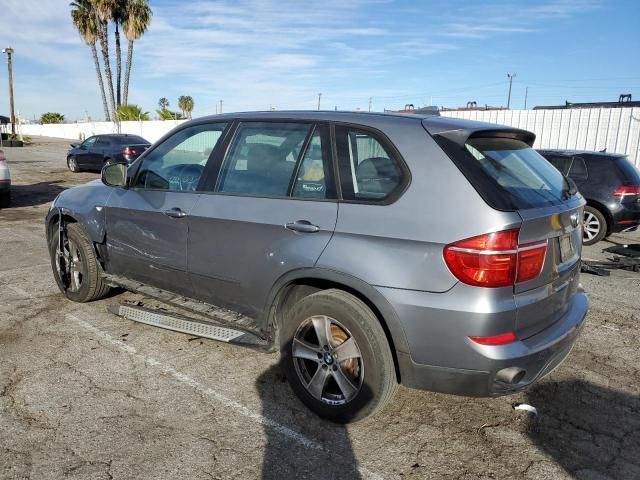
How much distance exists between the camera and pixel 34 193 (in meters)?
13.4

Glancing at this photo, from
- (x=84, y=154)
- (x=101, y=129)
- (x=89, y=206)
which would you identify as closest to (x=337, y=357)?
(x=89, y=206)

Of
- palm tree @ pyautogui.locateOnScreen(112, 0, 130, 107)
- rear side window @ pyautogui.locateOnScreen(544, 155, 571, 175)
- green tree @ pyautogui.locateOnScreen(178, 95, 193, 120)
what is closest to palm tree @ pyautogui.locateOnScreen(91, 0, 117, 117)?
palm tree @ pyautogui.locateOnScreen(112, 0, 130, 107)

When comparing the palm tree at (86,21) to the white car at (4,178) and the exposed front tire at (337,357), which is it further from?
the exposed front tire at (337,357)

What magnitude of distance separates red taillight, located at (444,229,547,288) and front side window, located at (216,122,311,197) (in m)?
1.19

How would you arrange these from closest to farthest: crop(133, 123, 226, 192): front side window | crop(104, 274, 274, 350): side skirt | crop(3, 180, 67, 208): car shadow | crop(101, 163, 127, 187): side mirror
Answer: crop(104, 274, 274, 350): side skirt
crop(133, 123, 226, 192): front side window
crop(101, 163, 127, 187): side mirror
crop(3, 180, 67, 208): car shadow

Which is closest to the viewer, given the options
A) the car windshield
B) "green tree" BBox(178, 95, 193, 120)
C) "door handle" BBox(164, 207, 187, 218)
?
the car windshield

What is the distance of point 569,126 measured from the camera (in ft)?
47.9

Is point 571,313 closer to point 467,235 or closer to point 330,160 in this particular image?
point 467,235

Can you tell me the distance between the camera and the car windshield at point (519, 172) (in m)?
2.67

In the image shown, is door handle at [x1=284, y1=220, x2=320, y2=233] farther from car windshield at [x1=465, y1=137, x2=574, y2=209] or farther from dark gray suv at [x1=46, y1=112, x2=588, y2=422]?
car windshield at [x1=465, y1=137, x2=574, y2=209]

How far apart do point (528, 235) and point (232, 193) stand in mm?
1887

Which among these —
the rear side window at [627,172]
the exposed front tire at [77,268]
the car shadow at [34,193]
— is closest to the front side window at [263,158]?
the exposed front tire at [77,268]

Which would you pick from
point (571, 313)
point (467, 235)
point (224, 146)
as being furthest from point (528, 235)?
point (224, 146)

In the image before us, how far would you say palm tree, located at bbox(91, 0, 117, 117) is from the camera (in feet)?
115
